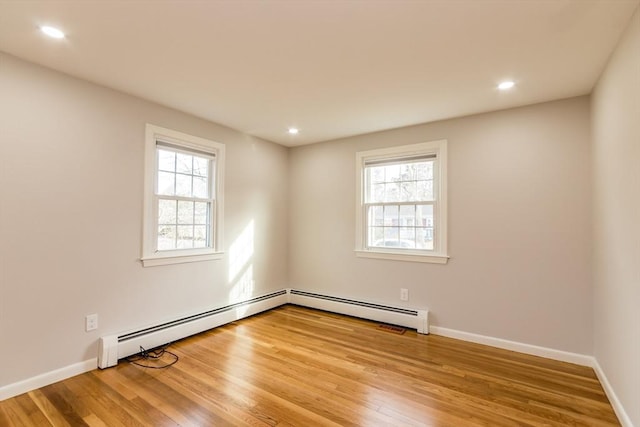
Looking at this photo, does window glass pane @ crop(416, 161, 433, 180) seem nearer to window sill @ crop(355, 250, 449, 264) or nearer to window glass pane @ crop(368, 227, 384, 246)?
window glass pane @ crop(368, 227, 384, 246)

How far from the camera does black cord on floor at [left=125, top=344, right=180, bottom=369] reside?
108 inches

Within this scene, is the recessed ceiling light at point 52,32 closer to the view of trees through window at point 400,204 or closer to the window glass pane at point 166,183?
the window glass pane at point 166,183

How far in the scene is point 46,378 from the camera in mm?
2402

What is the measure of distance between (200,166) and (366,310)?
106 inches

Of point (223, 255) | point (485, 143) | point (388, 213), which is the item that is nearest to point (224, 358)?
point (223, 255)

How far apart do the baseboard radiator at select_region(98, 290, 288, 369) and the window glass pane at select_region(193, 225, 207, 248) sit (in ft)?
2.55

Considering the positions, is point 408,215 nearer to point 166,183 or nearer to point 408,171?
point 408,171

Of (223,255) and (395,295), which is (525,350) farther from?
(223,255)

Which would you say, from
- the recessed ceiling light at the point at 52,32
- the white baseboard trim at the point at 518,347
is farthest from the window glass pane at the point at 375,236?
the recessed ceiling light at the point at 52,32

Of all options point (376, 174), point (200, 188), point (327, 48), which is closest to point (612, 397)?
point (376, 174)

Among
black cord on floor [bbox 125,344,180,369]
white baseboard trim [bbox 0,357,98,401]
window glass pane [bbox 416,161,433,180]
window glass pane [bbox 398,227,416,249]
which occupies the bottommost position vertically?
black cord on floor [bbox 125,344,180,369]

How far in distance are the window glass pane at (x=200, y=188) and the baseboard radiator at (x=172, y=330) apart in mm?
1353

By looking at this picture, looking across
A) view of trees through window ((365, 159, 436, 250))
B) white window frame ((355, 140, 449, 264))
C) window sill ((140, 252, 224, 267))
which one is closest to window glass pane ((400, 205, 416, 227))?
view of trees through window ((365, 159, 436, 250))

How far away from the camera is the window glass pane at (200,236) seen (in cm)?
364
